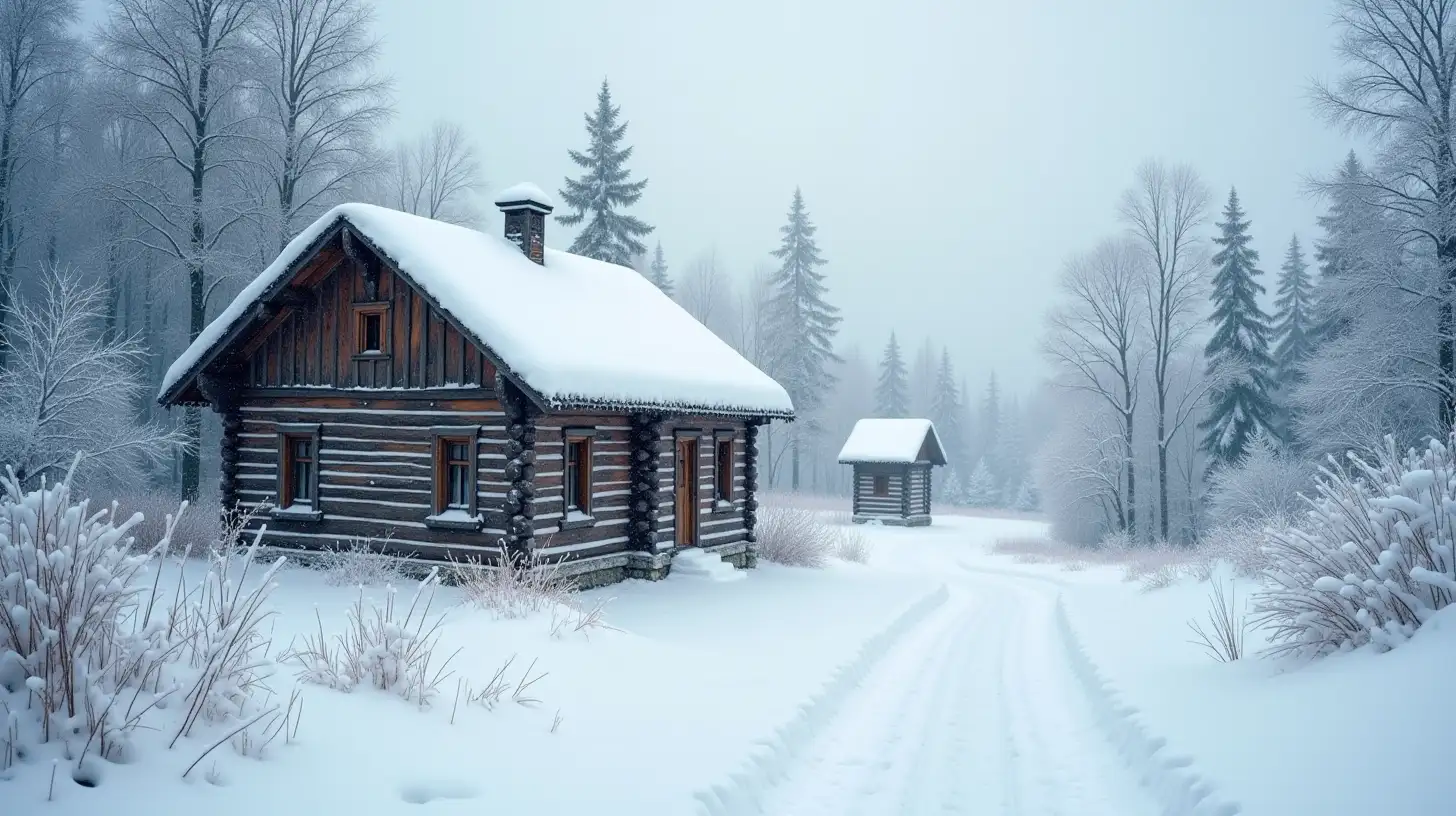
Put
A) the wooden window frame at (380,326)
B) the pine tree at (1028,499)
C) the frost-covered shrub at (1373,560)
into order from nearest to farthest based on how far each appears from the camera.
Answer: the frost-covered shrub at (1373,560) → the wooden window frame at (380,326) → the pine tree at (1028,499)

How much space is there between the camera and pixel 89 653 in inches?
172

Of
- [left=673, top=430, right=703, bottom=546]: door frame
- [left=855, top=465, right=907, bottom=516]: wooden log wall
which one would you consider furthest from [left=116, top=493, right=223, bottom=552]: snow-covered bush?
[left=855, top=465, right=907, bottom=516]: wooden log wall

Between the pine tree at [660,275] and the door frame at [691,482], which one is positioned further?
the pine tree at [660,275]

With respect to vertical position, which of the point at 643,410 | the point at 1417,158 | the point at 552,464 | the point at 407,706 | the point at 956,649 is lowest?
the point at 956,649

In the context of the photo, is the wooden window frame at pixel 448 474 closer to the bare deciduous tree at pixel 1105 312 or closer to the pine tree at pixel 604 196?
the pine tree at pixel 604 196

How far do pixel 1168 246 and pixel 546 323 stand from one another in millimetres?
25771

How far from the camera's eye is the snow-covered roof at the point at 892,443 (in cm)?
3959

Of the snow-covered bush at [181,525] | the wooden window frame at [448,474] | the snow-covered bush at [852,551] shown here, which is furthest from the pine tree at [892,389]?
the wooden window frame at [448,474]

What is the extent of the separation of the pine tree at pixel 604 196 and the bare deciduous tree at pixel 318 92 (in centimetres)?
1191

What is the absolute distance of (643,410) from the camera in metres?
14.5

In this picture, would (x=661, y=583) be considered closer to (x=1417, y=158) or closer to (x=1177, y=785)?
(x=1177, y=785)

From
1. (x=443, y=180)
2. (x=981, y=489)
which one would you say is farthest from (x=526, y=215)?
(x=981, y=489)

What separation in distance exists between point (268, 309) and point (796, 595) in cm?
1109

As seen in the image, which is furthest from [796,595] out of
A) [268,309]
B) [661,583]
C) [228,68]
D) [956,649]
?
[228,68]
